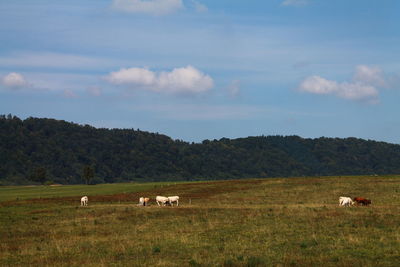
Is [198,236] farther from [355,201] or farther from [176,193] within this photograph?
[176,193]

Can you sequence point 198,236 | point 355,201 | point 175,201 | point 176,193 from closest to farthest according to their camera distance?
point 198,236 → point 355,201 → point 175,201 → point 176,193

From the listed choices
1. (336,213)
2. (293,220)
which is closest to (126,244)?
(293,220)

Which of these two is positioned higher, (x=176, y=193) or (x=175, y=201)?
(x=176, y=193)

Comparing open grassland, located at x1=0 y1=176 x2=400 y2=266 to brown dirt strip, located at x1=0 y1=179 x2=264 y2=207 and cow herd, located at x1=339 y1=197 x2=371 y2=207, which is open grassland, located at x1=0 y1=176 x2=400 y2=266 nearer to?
cow herd, located at x1=339 y1=197 x2=371 y2=207

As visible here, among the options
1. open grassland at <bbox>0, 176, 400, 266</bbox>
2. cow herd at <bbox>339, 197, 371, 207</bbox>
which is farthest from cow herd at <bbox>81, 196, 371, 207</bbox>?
open grassland at <bbox>0, 176, 400, 266</bbox>

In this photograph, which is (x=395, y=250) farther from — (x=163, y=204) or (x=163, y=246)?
(x=163, y=204)

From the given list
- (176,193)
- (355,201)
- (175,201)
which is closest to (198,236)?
(355,201)

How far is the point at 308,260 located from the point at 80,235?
1658cm

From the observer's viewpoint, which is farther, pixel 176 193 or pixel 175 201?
pixel 176 193

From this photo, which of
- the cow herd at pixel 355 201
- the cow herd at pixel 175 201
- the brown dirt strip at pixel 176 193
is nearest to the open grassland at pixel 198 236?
the cow herd at pixel 355 201

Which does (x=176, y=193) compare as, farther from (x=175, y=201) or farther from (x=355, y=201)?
(x=355, y=201)

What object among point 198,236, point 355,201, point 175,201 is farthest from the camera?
point 175,201

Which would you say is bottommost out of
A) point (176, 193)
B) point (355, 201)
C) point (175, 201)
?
point (175, 201)

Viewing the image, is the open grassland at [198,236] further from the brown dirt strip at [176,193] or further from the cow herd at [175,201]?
the brown dirt strip at [176,193]
